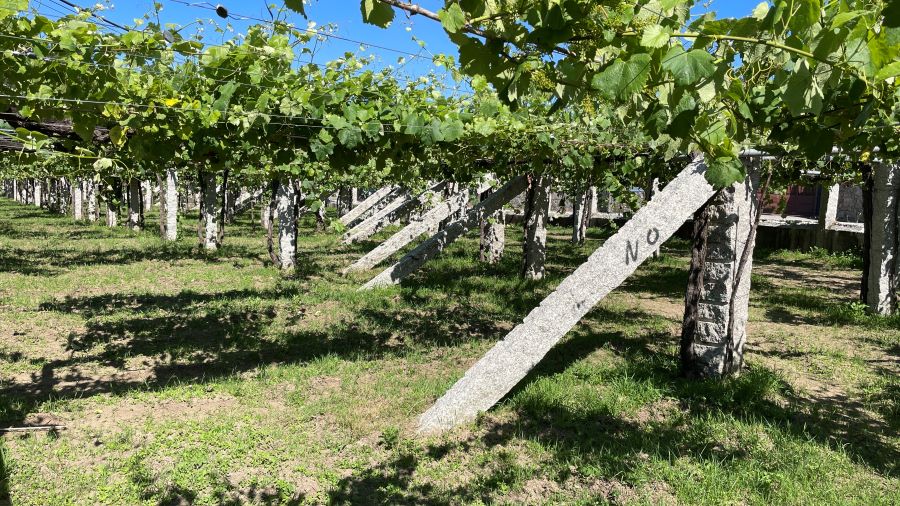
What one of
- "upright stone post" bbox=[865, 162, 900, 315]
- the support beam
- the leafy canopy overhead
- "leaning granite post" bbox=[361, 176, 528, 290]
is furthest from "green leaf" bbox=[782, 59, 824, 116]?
the support beam

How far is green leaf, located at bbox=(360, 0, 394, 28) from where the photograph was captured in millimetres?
1602

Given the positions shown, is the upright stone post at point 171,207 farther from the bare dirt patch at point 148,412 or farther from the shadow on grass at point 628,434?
the shadow on grass at point 628,434

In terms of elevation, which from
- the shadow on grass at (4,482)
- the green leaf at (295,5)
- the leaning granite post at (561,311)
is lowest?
the shadow on grass at (4,482)

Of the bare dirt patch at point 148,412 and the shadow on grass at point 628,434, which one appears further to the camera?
the bare dirt patch at point 148,412

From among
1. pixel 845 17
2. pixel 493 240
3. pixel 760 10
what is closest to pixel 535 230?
Answer: pixel 493 240

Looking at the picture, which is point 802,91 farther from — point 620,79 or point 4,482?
point 4,482

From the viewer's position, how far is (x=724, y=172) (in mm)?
1924

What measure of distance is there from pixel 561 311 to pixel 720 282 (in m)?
1.70

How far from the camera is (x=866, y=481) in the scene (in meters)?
3.83

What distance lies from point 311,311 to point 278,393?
10.9 feet

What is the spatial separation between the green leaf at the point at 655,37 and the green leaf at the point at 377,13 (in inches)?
27.5

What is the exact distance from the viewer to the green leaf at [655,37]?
1.44 meters

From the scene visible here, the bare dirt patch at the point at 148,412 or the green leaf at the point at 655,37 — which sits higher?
the green leaf at the point at 655,37

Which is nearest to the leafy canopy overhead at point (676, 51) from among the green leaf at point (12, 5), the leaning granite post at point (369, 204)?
the green leaf at point (12, 5)
